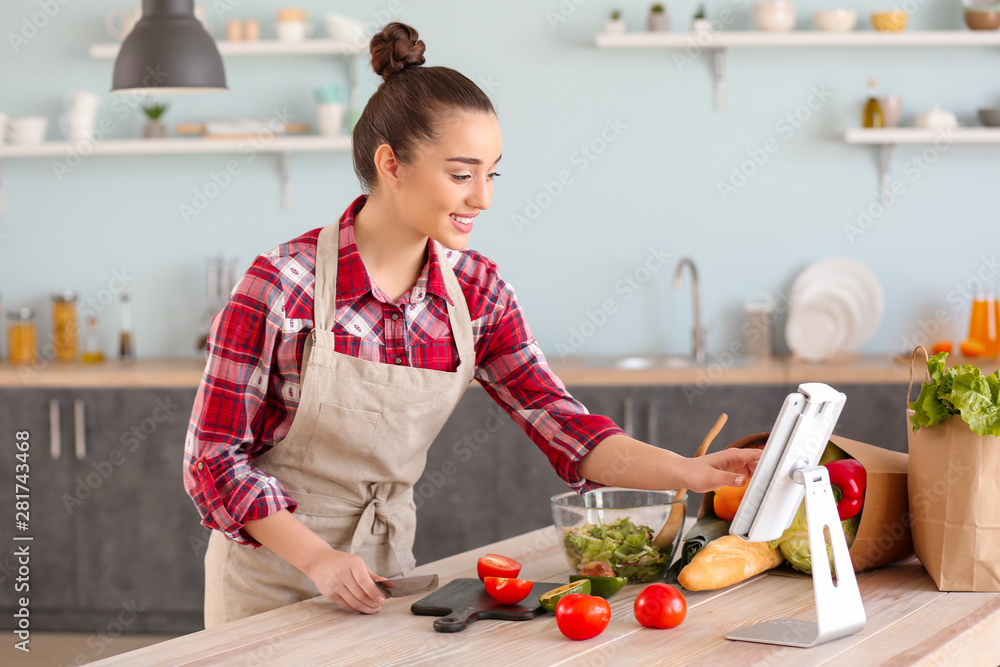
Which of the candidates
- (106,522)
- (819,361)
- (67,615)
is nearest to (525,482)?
(819,361)

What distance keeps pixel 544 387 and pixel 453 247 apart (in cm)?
31

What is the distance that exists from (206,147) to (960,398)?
3028 millimetres

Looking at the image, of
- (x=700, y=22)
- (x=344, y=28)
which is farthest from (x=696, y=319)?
(x=344, y=28)

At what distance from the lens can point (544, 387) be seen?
1.73 metres

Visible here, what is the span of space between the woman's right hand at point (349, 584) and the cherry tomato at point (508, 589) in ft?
0.50

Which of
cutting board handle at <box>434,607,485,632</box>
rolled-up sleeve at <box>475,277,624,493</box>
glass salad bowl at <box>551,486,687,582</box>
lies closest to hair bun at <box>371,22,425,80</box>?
rolled-up sleeve at <box>475,277,624,493</box>

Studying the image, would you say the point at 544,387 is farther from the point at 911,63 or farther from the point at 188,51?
the point at 911,63

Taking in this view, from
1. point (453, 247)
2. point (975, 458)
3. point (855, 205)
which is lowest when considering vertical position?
point (975, 458)

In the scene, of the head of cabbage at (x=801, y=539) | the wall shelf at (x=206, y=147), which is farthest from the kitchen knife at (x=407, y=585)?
the wall shelf at (x=206, y=147)

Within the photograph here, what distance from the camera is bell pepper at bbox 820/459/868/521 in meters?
1.50

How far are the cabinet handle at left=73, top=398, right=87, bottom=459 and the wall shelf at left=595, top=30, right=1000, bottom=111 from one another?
86.7 inches

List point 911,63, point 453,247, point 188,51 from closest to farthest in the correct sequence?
point 453,247
point 188,51
point 911,63

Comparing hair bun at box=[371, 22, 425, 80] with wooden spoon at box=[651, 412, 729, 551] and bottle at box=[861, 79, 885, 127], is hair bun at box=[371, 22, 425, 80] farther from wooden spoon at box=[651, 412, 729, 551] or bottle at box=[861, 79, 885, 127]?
bottle at box=[861, 79, 885, 127]

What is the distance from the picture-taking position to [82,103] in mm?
3846
